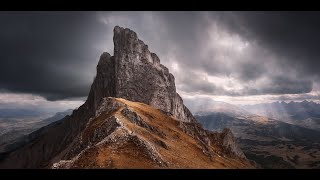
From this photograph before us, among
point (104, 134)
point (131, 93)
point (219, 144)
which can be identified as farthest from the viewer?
point (131, 93)

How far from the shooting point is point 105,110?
115 m

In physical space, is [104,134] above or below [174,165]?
above
